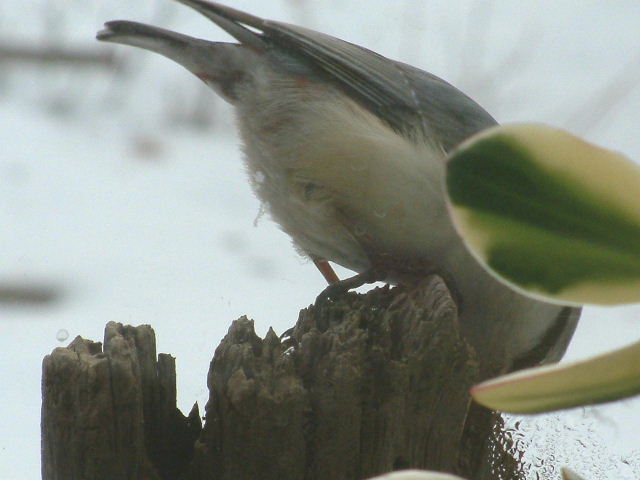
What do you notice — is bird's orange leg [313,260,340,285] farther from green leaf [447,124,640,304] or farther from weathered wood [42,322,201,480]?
green leaf [447,124,640,304]

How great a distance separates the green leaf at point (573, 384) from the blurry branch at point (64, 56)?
2.11m

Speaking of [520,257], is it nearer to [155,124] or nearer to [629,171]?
[629,171]

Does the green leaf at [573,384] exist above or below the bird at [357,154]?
below

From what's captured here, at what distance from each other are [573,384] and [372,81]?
1027 millimetres

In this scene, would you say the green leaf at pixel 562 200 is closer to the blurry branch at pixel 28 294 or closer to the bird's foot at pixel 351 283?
the bird's foot at pixel 351 283

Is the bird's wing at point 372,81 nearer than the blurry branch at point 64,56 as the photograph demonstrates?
Yes

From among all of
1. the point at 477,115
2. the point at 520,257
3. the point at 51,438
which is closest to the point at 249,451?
the point at 51,438

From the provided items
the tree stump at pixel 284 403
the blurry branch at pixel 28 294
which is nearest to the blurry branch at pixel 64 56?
the blurry branch at pixel 28 294

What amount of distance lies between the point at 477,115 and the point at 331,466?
2.50ft

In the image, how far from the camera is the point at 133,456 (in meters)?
0.93

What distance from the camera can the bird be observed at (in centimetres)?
129

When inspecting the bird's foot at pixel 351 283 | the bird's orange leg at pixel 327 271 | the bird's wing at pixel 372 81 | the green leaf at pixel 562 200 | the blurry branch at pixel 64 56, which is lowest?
the green leaf at pixel 562 200

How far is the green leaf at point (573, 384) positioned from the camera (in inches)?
18.0

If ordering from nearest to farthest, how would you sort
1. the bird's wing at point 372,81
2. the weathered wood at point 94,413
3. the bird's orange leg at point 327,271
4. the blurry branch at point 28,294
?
1. the weathered wood at point 94,413
2. the bird's wing at point 372,81
3. the bird's orange leg at point 327,271
4. the blurry branch at point 28,294
